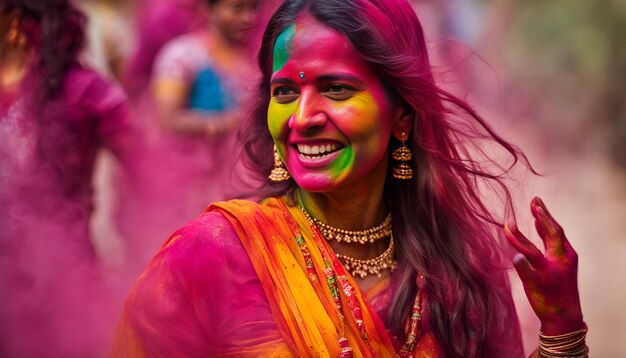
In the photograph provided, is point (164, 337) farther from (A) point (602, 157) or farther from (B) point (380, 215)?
(A) point (602, 157)

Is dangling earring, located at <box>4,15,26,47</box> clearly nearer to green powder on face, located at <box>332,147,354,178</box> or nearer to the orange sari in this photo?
the orange sari

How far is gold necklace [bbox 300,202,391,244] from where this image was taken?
3037 mm

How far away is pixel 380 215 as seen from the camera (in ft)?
10.4

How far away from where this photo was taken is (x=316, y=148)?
2885 millimetres

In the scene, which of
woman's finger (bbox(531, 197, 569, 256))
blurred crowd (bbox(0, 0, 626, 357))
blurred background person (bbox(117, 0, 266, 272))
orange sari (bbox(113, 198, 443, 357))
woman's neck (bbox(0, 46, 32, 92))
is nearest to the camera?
orange sari (bbox(113, 198, 443, 357))

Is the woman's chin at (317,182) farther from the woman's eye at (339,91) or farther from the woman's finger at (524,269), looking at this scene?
the woman's finger at (524,269)

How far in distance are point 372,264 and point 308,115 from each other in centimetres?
51

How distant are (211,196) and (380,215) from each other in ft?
7.20

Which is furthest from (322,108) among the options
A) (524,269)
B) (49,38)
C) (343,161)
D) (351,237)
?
(49,38)

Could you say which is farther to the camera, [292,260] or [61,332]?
[61,332]

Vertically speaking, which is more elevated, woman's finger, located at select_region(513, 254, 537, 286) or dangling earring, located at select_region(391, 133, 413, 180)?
dangling earring, located at select_region(391, 133, 413, 180)

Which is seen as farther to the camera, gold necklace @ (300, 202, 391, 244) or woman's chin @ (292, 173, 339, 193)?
gold necklace @ (300, 202, 391, 244)

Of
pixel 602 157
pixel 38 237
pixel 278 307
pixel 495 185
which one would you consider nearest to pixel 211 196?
pixel 38 237

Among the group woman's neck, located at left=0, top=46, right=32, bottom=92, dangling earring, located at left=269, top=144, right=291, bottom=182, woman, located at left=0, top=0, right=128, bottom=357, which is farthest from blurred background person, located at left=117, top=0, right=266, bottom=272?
dangling earring, located at left=269, top=144, right=291, bottom=182
